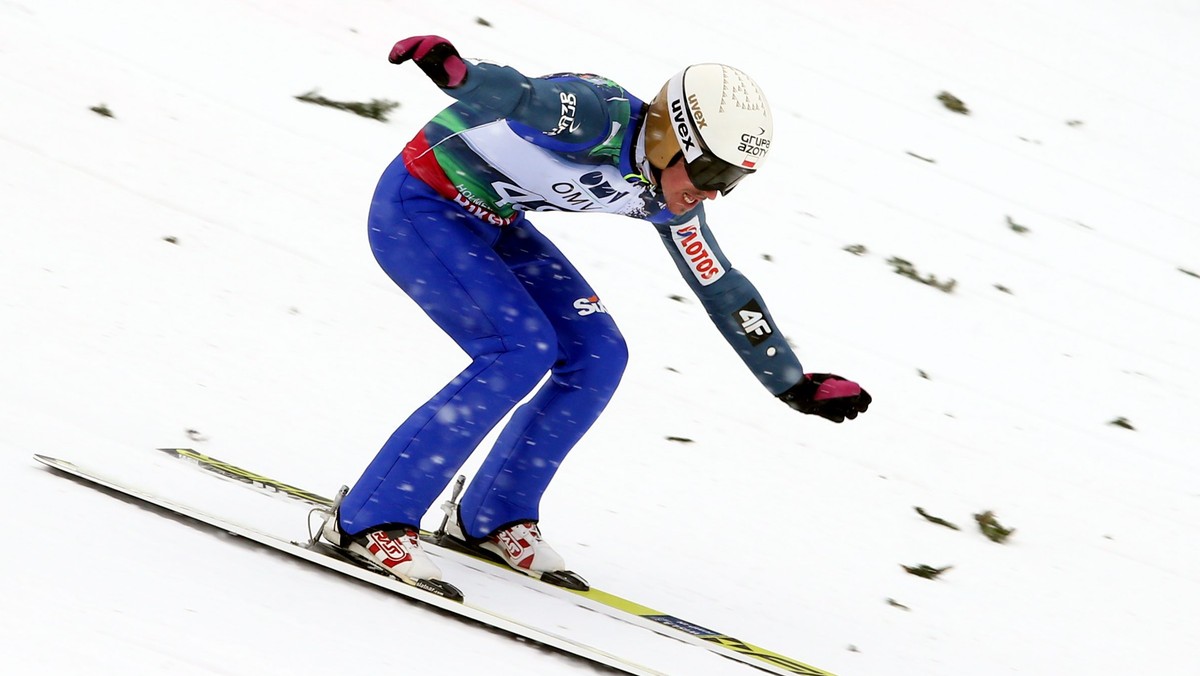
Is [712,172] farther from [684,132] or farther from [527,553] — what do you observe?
[527,553]

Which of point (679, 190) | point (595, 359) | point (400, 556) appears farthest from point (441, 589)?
point (679, 190)

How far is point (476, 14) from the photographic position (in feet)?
29.5

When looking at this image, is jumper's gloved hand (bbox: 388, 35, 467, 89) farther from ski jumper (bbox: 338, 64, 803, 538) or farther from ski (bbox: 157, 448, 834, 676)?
ski (bbox: 157, 448, 834, 676)

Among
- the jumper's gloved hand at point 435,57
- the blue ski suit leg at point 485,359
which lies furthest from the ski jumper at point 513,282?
the jumper's gloved hand at point 435,57

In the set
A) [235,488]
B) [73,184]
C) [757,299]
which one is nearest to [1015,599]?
[757,299]

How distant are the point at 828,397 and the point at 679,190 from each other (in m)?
0.91

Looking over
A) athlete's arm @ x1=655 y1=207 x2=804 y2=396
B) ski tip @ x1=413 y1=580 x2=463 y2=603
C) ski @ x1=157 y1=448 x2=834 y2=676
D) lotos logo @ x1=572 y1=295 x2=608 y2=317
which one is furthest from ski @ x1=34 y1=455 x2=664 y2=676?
athlete's arm @ x1=655 y1=207 x2=804 y2=396

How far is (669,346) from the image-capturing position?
20.1 feet

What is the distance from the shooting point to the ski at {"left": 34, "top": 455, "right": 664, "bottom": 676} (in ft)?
9.71

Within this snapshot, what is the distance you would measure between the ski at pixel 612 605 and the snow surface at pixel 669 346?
0.13m

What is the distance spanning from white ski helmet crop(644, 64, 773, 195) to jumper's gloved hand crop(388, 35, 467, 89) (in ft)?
2.29

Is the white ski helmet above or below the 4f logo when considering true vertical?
above

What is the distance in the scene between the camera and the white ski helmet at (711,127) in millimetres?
3129

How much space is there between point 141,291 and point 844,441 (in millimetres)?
3349
